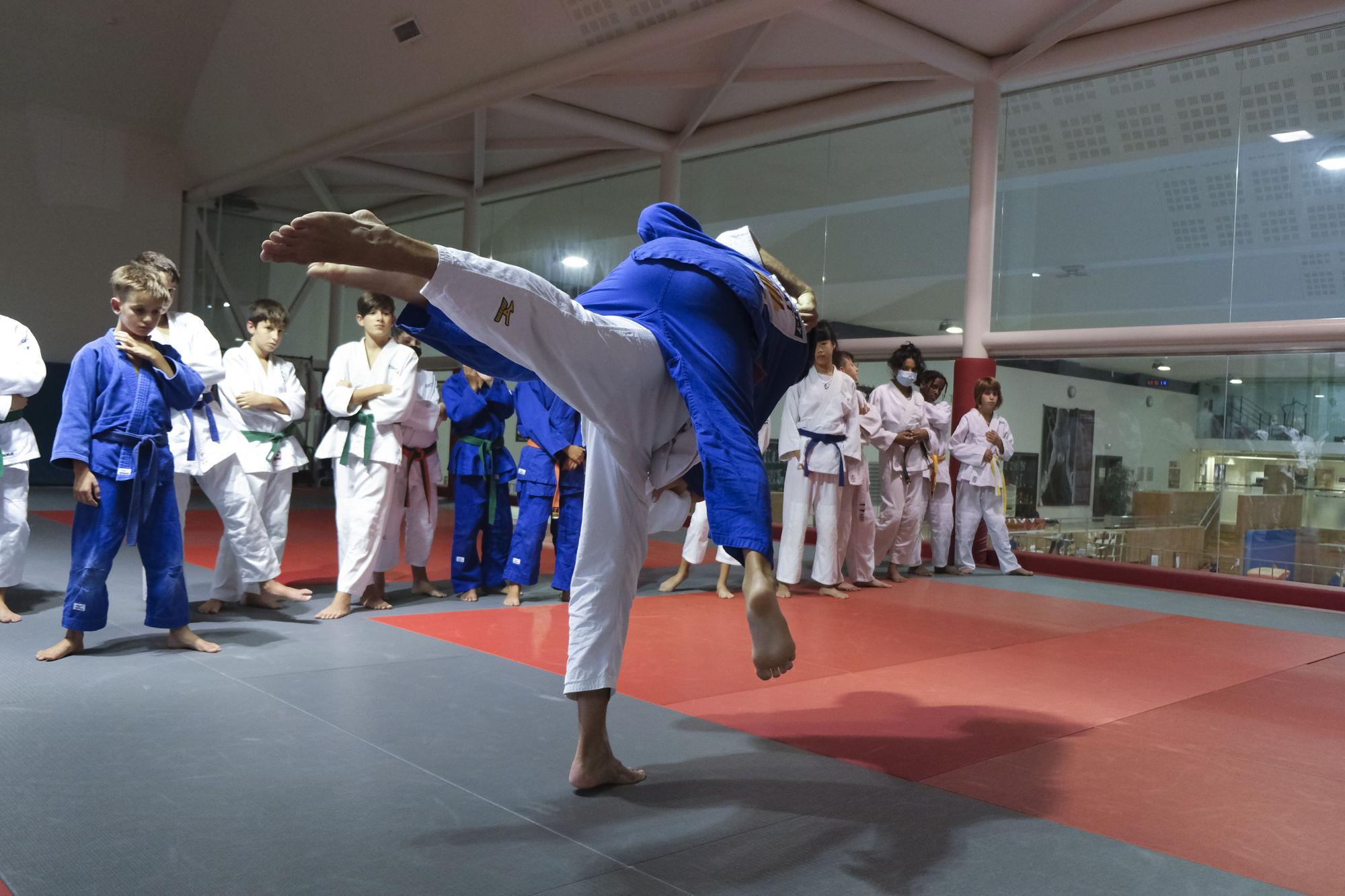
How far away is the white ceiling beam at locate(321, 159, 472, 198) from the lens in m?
11.7

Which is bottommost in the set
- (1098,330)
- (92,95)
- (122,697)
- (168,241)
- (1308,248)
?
(122,697)

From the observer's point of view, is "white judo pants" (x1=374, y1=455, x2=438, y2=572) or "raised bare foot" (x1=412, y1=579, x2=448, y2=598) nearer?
"white judo pants" (x1=374, y1=455, x2=438, y2=572)

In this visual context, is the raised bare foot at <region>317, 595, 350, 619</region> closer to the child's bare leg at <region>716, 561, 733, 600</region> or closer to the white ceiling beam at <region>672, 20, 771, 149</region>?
the child's bare leg at <region>716, 561, 733, 600</region>

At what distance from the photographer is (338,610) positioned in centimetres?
453

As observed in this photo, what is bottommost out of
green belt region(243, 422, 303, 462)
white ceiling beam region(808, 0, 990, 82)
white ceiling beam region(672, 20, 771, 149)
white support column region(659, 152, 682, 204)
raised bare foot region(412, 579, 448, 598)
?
raised bare foot region(412, 579, 448, 598)

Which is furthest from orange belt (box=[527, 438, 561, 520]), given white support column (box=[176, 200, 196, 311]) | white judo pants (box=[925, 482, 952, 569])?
white support column (box=[176, 200, 196, 311])

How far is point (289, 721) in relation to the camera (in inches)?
108

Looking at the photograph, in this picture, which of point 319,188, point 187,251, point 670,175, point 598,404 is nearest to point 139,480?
point 598,404

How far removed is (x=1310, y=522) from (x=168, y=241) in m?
12.9

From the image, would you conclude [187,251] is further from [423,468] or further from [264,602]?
[264,602]

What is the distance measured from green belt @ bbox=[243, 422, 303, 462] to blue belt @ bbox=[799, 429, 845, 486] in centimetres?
261

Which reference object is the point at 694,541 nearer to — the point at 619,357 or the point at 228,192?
the point at 619,357

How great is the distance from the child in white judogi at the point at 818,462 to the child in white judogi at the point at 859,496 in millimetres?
152

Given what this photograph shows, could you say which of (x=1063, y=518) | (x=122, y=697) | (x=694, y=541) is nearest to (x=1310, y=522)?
(x=1063, y=518)
